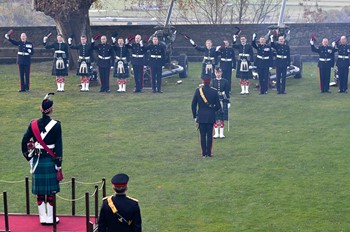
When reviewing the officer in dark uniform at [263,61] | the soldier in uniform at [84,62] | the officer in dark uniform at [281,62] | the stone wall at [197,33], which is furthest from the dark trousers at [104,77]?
the stone wall at [197,33]

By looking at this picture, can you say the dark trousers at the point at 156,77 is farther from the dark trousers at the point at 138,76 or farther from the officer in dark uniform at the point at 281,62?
the officer in dark uniform at the point at 281,62

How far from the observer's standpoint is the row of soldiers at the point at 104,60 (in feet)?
89.3

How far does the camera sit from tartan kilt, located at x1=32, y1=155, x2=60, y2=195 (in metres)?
13.2

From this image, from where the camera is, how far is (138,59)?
27.5 meters

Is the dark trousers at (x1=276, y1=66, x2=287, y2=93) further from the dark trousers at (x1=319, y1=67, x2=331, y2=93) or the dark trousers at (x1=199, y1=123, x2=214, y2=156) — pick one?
the dark trousers at (x1=199, y1=123, x2=214, y2=156)

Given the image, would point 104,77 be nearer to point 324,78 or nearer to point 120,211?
point 324,78

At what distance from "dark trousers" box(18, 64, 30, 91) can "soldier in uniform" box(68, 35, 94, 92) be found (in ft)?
5.03

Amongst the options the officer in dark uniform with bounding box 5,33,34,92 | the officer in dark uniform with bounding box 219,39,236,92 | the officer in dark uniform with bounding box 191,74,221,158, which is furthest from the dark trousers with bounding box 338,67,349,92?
the officer in dark uniform with bounding box 191,74,221,158

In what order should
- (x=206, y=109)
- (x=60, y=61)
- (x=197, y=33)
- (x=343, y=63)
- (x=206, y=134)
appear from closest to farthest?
(x=206, y=109), (x=206, y=134), (x=343, y=63), (x=60, y=61), (x=197, y=33)

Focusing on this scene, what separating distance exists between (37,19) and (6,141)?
45.3m

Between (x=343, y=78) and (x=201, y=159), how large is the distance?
1010 centimetres

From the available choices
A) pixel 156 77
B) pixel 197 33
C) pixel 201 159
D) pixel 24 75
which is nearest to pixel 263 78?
pixel 156 77

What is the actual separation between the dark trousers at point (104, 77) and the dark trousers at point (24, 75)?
217 centimetres

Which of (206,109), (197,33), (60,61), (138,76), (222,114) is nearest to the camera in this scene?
(206,109)
